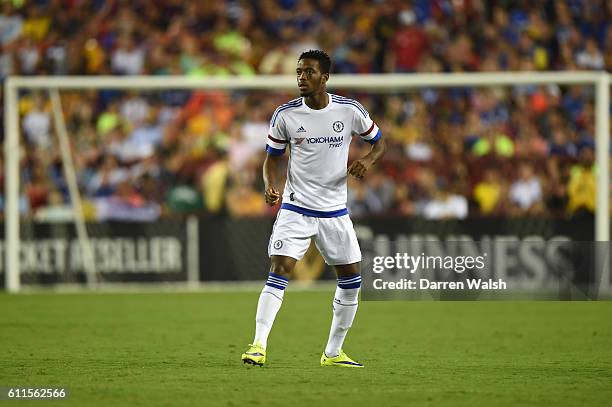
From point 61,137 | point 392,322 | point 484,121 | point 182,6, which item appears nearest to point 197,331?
point 392,322

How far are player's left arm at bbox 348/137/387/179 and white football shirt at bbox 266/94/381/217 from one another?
20 centimetres

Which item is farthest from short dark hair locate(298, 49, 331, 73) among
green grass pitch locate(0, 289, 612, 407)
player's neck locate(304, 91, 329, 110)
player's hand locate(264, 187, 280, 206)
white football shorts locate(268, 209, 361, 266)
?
green grass pitch locate(0, 289, 612, 407)

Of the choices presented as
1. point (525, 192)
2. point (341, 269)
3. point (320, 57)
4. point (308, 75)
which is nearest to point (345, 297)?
point (341, 269)

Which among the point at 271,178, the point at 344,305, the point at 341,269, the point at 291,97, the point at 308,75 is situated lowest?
the point at 344,305

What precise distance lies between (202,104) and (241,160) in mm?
1764

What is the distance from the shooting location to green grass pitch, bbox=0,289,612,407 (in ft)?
23.3

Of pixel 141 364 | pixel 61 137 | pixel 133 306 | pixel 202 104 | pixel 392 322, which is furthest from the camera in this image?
pixel 202 104

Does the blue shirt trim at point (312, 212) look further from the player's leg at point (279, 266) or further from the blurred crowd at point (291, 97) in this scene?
the blurred crowd at point (291, 97)

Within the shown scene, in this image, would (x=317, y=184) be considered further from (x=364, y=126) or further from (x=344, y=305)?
(x=344, y=305)

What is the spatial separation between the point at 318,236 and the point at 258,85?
9.15m

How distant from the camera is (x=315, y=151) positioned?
8.55 meters

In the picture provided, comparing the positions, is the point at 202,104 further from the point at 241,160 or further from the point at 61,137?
the point at 61,137

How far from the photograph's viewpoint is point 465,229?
58.8 ft

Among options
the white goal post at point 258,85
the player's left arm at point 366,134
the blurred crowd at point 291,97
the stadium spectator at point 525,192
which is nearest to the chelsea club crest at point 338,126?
the player's left arm at point 366,134
